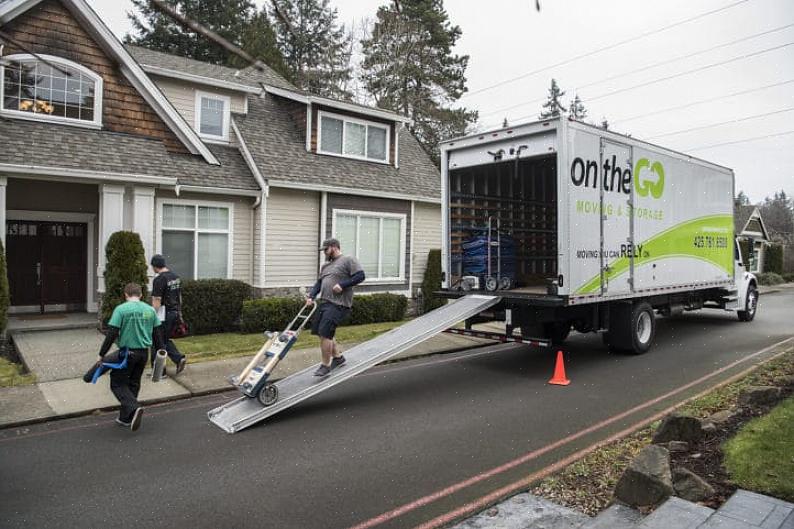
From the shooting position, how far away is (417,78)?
1240 inches

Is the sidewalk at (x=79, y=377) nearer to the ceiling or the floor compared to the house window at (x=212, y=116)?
nearer to the floor

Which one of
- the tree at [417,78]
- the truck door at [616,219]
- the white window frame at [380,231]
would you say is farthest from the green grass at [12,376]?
the tree at [417,78]

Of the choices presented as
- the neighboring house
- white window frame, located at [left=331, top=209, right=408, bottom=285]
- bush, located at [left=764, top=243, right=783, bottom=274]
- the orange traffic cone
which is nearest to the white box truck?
the orange traffic cone

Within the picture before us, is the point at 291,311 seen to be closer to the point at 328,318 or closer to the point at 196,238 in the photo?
the point at 196,238

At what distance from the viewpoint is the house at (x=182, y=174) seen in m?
12.0

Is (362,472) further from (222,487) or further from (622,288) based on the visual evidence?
(622,288)

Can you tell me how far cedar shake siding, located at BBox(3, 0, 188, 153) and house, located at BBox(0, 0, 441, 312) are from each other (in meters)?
0.03

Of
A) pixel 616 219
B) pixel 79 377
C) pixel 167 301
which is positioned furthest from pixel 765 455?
pixel 79 377

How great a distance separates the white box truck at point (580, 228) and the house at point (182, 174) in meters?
5.45

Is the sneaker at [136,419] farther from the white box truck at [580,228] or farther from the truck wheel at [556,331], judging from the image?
the truck wheel at [556,331]

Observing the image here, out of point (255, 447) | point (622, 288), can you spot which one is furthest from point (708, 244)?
point (255, 447)

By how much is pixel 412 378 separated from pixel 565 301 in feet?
8.74

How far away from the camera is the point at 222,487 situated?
4.80 meters

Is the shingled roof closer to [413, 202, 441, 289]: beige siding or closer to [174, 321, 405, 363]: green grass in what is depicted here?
[413, 202, 441, 289]: beige siding
